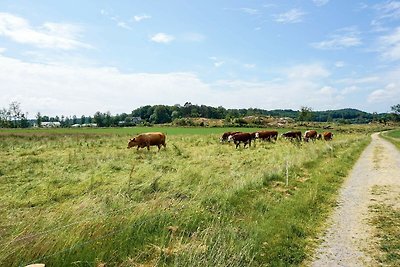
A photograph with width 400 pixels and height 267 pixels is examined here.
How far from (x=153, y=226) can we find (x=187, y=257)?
146 cm

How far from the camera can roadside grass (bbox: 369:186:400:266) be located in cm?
608

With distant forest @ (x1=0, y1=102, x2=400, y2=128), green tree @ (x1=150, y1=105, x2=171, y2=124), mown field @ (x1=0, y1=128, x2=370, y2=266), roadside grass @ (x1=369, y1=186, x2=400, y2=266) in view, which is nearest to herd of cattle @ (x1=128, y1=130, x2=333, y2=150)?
mown field @ (x1=0, y1=128, x2=370, y2=266)

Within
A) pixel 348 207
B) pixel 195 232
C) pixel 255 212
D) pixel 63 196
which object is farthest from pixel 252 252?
pixel 63 196

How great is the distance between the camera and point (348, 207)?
387 inches

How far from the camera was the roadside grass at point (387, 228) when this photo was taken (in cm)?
608

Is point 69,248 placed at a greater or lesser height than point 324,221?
greater

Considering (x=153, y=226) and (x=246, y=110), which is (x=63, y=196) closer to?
(x=153, y=226)

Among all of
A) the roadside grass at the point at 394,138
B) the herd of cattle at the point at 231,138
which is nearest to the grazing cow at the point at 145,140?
the herd of cattle at the point at 231,138

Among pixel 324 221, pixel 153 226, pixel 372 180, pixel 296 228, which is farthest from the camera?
pixel 372 180

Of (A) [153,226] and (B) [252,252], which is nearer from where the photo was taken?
(B) [252,252]

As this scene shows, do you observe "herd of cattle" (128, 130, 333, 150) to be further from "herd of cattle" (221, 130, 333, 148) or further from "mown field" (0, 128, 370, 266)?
"mown field" (0, 128, 370, 266)

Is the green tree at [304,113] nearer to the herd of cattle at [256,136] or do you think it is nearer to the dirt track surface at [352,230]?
the herd of cattle at [256,136]

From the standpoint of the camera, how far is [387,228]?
7789 millimetres

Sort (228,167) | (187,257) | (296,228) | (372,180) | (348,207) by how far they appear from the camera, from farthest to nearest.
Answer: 1. (228,167)
2. (372,180)
3. (348,207)
4. (296,228)
5. (187,257)
